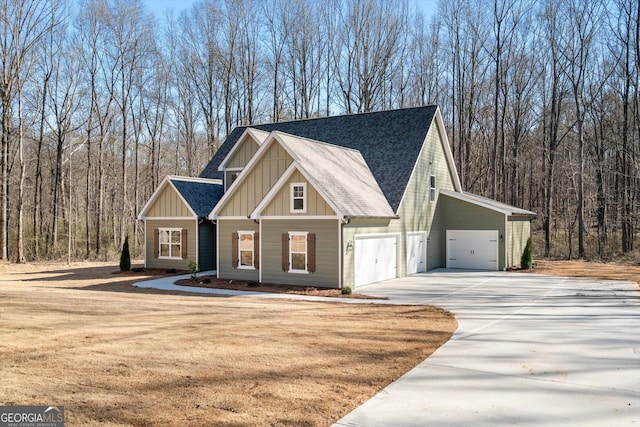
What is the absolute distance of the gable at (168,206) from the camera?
2395 centimetres

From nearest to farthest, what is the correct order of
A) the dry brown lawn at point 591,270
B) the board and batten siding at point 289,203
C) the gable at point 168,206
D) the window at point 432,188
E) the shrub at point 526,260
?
the board and batten siding at point 289,203 → the dry brown lawn at point 591,270 → the gable at point 168,206 → the shrub at point 526,260 → the window at point 432,188

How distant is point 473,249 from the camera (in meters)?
25.5

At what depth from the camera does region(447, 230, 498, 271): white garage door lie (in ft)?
81.5

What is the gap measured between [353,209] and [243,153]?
8916mm

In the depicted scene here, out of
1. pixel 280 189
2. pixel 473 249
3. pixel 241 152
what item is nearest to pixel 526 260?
pixel 473 249

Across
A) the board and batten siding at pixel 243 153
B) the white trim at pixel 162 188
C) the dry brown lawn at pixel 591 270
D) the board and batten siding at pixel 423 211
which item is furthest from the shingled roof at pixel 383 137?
the dry brown lawn at pixel 591 270

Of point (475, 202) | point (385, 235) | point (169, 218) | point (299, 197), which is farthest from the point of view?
point (475, 202)

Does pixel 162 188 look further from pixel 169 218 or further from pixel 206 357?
pixel 206 357

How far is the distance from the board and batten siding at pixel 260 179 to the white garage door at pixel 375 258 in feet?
14.2

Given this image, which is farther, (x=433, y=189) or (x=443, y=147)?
(x=443, y=147)

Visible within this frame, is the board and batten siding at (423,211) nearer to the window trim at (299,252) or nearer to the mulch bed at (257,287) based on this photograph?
the mulch bed at (257,287)

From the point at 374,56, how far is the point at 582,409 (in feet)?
119

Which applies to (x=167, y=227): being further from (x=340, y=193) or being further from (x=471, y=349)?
(x=471, y=349)

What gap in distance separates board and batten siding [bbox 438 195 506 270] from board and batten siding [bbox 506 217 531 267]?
60 centimetres
